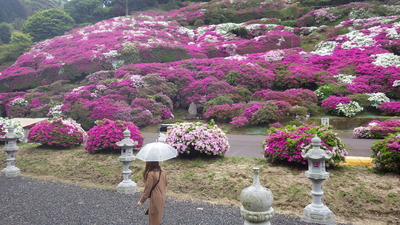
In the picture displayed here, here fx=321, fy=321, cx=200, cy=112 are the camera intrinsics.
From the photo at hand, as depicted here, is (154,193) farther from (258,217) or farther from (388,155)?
(388,155)

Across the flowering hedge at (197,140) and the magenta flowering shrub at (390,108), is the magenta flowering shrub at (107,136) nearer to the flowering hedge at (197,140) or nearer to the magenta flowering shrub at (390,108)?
the flowering hedge at (197,140)

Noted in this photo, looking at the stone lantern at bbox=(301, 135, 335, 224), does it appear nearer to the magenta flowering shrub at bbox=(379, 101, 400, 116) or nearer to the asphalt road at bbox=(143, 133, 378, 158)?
the asphalt road at bbox=(143, 133, 378, 158)

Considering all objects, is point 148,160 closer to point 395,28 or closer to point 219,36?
point 395,28

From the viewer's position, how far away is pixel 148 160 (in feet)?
13.6

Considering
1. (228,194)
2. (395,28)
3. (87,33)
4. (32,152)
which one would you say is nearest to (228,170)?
(228,194)

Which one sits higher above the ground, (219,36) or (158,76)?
(219,36)

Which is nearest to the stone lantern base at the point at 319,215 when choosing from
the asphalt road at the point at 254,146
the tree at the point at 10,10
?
the asphalt road at the point at 254,146

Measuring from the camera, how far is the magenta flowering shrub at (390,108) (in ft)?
45.9

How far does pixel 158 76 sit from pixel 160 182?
53.8 feet

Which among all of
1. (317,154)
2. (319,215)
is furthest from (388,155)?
(319,215)

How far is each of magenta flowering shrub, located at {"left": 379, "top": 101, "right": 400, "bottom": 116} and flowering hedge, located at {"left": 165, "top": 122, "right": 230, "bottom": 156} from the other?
9.67 m

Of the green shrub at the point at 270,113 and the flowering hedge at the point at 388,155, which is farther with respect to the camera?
the green shrub at the point at 270,113

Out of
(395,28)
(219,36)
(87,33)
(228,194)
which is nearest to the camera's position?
(228,194)

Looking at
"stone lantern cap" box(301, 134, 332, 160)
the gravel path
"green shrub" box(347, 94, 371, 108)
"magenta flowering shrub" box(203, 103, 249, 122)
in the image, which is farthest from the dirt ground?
"green shrub" box(347, 94, 371, 108)
